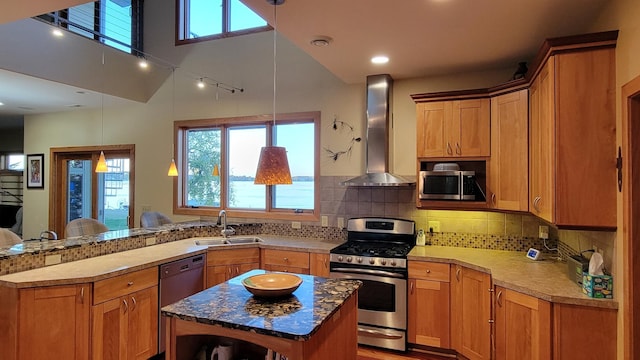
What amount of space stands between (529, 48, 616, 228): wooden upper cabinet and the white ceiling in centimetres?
42

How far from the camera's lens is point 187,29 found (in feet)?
17.6

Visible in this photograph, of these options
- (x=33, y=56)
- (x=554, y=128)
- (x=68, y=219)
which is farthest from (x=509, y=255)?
(x=68, y=219)

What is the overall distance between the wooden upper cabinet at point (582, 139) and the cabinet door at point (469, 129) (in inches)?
37.7

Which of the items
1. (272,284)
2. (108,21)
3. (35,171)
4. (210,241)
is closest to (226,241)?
(210,241)

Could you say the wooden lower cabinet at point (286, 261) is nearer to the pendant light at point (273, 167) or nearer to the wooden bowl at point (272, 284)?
the wooden bowl at point (272, 284)

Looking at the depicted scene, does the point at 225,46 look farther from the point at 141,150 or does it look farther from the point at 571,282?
the point at 571,282

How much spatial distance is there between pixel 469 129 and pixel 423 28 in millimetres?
1181

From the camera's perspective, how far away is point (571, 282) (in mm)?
2514

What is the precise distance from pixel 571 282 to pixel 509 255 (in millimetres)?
864

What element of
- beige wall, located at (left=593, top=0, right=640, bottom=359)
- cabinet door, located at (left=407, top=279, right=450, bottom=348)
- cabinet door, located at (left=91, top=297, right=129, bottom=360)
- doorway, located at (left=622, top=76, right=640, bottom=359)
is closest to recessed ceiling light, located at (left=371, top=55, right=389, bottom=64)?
beige wall, located at (left=593, top=0, right=640, bottom=359)

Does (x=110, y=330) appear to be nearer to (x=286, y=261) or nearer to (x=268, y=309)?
(x=268, y=309)

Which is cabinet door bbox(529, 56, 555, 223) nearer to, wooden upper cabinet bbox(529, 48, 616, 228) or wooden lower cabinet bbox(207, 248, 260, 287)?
wooden upper cabinet bbox(529, 48, 616, 228)

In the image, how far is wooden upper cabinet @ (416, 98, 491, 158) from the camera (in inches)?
134

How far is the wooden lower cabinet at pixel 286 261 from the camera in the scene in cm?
377
